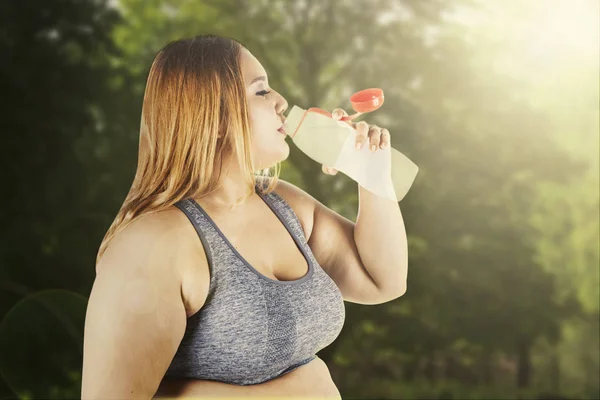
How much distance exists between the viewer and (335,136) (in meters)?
0.81

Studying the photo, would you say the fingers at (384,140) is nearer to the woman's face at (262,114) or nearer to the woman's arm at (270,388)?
the woman's face at (262,114)

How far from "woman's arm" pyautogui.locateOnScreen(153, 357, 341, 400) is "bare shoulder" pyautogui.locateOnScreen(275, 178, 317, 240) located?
0.53 feet

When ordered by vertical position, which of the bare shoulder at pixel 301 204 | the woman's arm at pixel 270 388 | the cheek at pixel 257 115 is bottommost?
the woman's arm at pixel 270 388

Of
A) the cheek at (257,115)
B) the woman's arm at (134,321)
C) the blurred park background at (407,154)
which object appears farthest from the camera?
the blurred park background at (407,154)

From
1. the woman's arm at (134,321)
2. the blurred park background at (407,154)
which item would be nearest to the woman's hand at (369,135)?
the woman's arm at (134,321)

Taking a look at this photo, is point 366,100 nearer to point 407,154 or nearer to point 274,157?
point 274,157

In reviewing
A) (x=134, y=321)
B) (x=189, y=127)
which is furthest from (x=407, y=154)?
(x=134, y=321)

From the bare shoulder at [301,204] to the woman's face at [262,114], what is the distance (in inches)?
3.0

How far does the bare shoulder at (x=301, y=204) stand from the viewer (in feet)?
2.89

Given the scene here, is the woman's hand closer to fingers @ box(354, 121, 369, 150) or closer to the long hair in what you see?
fingers @ box(354, 121, 369, 150)

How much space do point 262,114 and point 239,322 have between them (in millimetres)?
226

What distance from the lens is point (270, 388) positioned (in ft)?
2.48

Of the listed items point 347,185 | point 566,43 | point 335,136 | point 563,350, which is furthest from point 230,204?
point 563,350

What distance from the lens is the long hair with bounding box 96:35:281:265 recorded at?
761 millimetres
